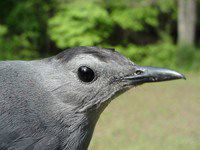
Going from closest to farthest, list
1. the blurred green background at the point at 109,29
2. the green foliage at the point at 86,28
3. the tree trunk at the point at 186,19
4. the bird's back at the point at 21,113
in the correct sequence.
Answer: the bird's back at the point at 21,113, the blurred green background at the point at 109,29, the green foliage at the point at 86,28, the tree trunk at the point at 186,19

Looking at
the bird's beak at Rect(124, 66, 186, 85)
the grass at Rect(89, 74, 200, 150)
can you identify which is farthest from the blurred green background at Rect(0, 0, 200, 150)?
the bird's beak at Rect(124, 66, 186, 85)

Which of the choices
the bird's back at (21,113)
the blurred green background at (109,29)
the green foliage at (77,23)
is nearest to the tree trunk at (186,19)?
the blurred green background at (109,29)

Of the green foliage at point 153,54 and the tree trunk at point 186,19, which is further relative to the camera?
the tree trunk at point 186,19

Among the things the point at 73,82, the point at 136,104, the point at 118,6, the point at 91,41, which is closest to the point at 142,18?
the point at 118,6

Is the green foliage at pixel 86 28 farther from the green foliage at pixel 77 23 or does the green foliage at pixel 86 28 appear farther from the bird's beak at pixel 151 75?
the bird's beak at pixel 151 75

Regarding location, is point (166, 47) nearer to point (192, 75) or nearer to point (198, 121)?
point (192, 75)

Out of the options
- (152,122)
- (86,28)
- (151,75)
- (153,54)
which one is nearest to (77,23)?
(86,28)

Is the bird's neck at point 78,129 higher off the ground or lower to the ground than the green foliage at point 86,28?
lower

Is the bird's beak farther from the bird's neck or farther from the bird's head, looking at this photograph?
the bird's neck

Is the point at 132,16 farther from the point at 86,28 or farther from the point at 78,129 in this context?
the point at 78,129
